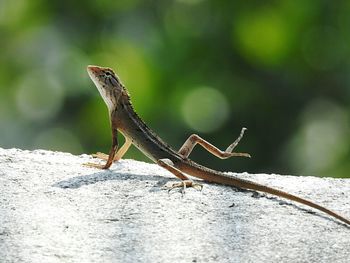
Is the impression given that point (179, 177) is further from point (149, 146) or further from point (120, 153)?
point (120, 153)

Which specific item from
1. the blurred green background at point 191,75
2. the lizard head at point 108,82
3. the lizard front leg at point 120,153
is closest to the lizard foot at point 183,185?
the lizard front leg at point 120,153

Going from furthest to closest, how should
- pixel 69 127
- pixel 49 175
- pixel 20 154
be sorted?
pixel 69 127 < pixel 20 154 < pixel 49 175

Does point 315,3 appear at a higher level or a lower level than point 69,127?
higher

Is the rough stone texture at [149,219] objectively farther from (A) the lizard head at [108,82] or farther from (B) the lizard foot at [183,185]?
(A) the lizard head at [108,82]

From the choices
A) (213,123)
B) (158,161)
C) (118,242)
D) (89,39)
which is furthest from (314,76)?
(118,242)

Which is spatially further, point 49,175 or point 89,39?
point 89,39

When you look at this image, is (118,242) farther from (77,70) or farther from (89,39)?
(89,39)

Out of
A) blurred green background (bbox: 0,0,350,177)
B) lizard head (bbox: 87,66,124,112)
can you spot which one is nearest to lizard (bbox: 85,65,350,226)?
lizard head (bbox: 87,66,124,112)
